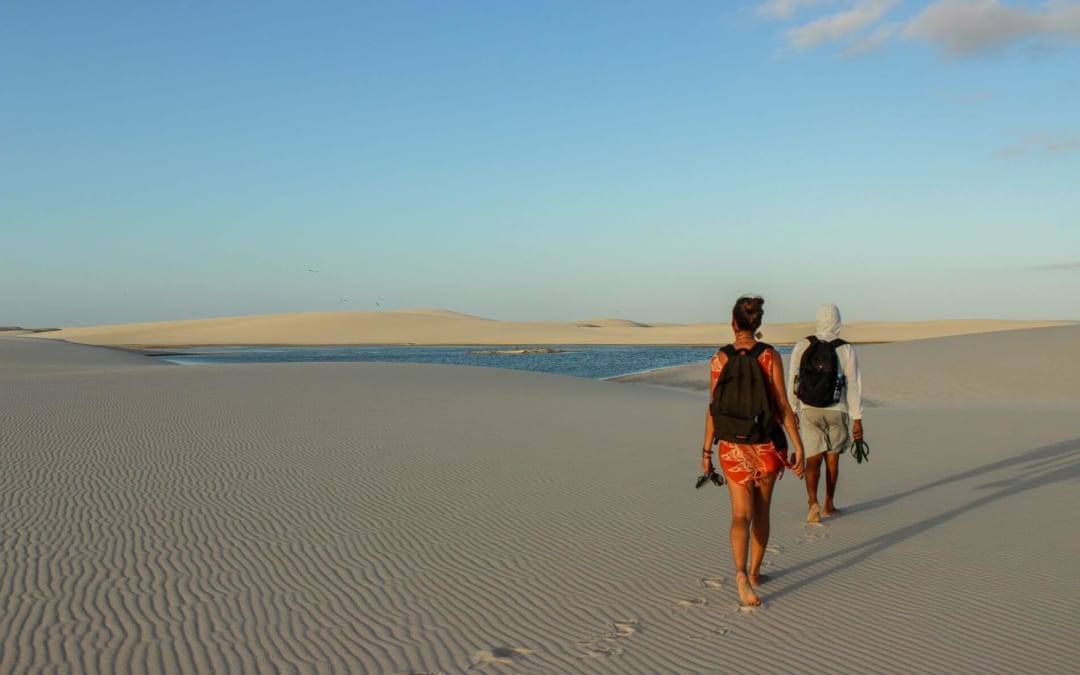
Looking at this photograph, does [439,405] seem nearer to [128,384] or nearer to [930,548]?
[128,384]

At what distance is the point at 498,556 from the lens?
6457 millimetres

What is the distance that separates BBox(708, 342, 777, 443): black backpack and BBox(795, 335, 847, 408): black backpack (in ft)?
7.00

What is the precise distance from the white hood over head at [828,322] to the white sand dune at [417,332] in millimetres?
84838

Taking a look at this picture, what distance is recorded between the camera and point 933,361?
Result: 26203mm

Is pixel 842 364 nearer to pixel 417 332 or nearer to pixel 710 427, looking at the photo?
pixel 710 427

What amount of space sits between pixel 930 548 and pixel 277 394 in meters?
15.2

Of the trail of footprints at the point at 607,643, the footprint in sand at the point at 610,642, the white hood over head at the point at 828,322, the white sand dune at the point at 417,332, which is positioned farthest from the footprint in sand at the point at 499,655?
the white sand dune at the point at 417,332

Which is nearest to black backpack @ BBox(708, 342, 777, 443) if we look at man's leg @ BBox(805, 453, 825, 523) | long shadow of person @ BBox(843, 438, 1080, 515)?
man's leg @ BBox(805, 453, 825, 523)

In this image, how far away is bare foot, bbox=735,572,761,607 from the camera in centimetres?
511

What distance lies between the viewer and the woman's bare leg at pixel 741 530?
17.0 ft

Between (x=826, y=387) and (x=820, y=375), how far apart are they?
110mm

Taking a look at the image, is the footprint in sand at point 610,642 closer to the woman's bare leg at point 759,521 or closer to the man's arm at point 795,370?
the woman's bare leg at point 759,521

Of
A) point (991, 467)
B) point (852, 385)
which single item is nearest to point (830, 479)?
point (852, 385)

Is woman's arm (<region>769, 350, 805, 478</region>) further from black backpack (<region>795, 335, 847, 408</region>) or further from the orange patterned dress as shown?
black backpack (<region>795, 335, 847, 408</region>)
